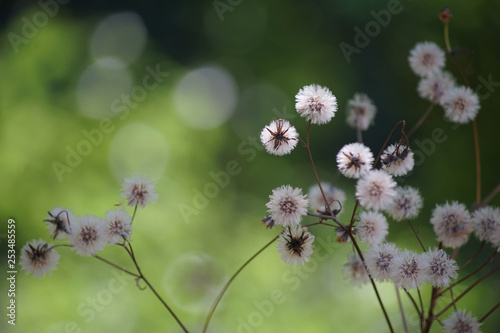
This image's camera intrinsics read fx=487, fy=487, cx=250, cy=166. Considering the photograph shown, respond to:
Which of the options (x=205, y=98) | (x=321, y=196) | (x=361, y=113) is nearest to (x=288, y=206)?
(x=321, y=196)

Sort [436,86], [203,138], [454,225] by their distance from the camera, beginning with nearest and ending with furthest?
[454,225] → [436,86] → [203,138]

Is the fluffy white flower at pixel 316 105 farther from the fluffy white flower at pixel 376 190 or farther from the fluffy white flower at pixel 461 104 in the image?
the fluffy white flower at pixel 461 104

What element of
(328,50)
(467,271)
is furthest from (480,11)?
(467,271)

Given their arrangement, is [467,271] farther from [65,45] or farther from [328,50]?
[65,45]

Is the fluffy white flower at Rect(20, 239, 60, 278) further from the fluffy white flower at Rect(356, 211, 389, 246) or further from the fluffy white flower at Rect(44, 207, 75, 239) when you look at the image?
the fluffy white flower at Rect(356, 211, 389, 246)

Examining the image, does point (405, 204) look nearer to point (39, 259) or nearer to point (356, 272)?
point (356, 272)

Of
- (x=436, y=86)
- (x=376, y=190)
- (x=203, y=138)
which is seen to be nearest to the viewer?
(x=376, y=190)

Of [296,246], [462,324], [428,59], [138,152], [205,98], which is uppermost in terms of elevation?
[205,98]

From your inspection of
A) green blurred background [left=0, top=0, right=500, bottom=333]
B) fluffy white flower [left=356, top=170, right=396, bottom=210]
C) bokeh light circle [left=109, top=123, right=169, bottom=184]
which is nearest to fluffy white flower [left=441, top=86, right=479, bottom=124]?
fluffy white flower [left=356, top=170, right=396, bottom=210]
